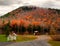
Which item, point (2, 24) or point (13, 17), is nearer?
point (2, 24)

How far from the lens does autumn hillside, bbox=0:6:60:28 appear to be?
66.4 meters

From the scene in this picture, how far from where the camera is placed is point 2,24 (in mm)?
56031

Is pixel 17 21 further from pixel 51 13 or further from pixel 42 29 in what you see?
pixel 51 13

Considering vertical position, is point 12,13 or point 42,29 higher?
point 12,13

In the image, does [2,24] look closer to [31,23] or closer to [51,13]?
[31,23]

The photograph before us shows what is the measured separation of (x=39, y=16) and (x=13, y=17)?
8883 millimetres

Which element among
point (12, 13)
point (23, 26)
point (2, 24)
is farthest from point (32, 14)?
point (2, 24)

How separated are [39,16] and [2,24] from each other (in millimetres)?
18363

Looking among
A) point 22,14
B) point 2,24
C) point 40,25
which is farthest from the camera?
point 22,14

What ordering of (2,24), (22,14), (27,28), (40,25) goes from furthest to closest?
1. (22,14)
2. (40,25)
3. (27,28)
4. (2,24)

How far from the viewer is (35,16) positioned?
72.7m

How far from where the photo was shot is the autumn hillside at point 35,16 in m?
66.4

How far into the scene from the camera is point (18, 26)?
61.4m

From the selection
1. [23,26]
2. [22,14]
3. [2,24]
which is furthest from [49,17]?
[2,24]
